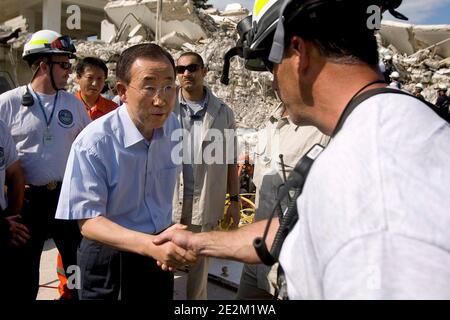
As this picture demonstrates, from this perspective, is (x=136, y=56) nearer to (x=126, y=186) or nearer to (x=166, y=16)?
(x=126, y=186)

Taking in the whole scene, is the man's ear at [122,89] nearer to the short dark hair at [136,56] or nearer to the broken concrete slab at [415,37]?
the short dark hair at [136,56]

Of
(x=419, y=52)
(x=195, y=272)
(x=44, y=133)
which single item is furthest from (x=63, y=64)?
(x=419, y=52)

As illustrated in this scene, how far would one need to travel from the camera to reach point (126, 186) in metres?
2.29

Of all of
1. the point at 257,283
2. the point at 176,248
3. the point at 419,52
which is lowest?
the point at 257,283

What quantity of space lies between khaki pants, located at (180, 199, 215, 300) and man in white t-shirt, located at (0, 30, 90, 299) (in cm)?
96

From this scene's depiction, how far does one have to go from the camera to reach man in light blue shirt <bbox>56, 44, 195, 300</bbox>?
2123 millimetres

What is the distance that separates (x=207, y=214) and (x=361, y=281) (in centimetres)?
306

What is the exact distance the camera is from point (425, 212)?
770 mm

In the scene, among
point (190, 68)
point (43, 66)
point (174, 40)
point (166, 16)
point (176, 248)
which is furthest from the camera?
point (166, 16)

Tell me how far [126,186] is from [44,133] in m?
1.60

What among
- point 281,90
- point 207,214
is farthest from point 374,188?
point 207,214

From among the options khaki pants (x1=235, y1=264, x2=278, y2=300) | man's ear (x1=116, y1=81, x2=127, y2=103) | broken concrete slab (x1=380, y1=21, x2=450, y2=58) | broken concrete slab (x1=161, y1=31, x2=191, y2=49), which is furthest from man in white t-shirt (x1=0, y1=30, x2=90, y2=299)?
broken concrete slab (x1=380, y1=21, x2=450, y2=58)
